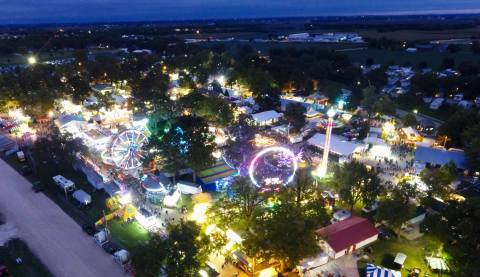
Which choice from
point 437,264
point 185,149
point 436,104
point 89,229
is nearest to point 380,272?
point 437,264

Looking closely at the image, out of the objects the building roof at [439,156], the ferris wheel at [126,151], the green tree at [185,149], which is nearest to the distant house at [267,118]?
the green tree at [185,149]

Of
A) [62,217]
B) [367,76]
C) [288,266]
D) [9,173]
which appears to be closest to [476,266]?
[288,266]

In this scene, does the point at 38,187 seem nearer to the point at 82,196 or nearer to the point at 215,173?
the point at 82,196

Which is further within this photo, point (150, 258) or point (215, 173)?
point (215, 173)

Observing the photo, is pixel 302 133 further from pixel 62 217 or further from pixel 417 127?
pixel 62 217

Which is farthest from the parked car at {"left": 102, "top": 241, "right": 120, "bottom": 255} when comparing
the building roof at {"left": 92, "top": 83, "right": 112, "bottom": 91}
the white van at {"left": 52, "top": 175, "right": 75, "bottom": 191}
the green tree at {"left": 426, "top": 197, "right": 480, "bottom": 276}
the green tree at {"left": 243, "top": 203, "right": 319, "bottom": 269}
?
the building roof at {"left": 92, "top": 83, "right": 112, "bottom": 91}

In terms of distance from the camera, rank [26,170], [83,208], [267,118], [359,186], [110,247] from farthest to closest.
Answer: [267,118] → [26,170] → [83,208] → [359,186] → [110,247]
